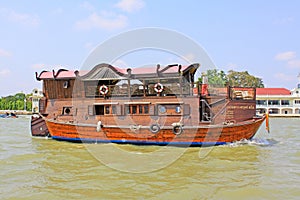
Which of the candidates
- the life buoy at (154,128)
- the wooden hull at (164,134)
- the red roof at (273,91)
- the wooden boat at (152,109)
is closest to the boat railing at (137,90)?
the wooden boat at (152,109)

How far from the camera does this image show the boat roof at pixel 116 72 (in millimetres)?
13203

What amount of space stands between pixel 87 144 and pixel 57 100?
3.27 metres

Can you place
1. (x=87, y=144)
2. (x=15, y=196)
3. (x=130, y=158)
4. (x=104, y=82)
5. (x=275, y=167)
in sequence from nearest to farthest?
(x=15, y=196) → (x=275, y=167) → (x=130, y=158) → (x=87, y=144) → (x=104, y=82)

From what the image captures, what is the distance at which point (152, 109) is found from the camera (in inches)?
532

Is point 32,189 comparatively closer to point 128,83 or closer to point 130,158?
point 130,158

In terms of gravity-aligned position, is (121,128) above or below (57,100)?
below

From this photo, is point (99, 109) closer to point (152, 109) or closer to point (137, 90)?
point (137, 90)

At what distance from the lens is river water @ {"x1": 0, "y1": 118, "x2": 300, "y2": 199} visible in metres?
6.74

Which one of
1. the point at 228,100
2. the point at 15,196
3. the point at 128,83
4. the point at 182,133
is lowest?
the point at 15,196

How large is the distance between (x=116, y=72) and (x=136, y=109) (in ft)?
6.47

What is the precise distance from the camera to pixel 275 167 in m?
9.26

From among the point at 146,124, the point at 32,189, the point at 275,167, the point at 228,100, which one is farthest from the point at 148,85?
the point at 32,189

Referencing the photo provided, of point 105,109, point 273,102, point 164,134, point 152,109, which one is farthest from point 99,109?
point 273,102

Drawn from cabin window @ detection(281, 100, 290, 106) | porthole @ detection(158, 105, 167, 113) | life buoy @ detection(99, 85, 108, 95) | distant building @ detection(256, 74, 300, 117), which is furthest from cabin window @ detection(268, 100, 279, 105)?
life buoy @ detection(99, 85, 108, 95)
